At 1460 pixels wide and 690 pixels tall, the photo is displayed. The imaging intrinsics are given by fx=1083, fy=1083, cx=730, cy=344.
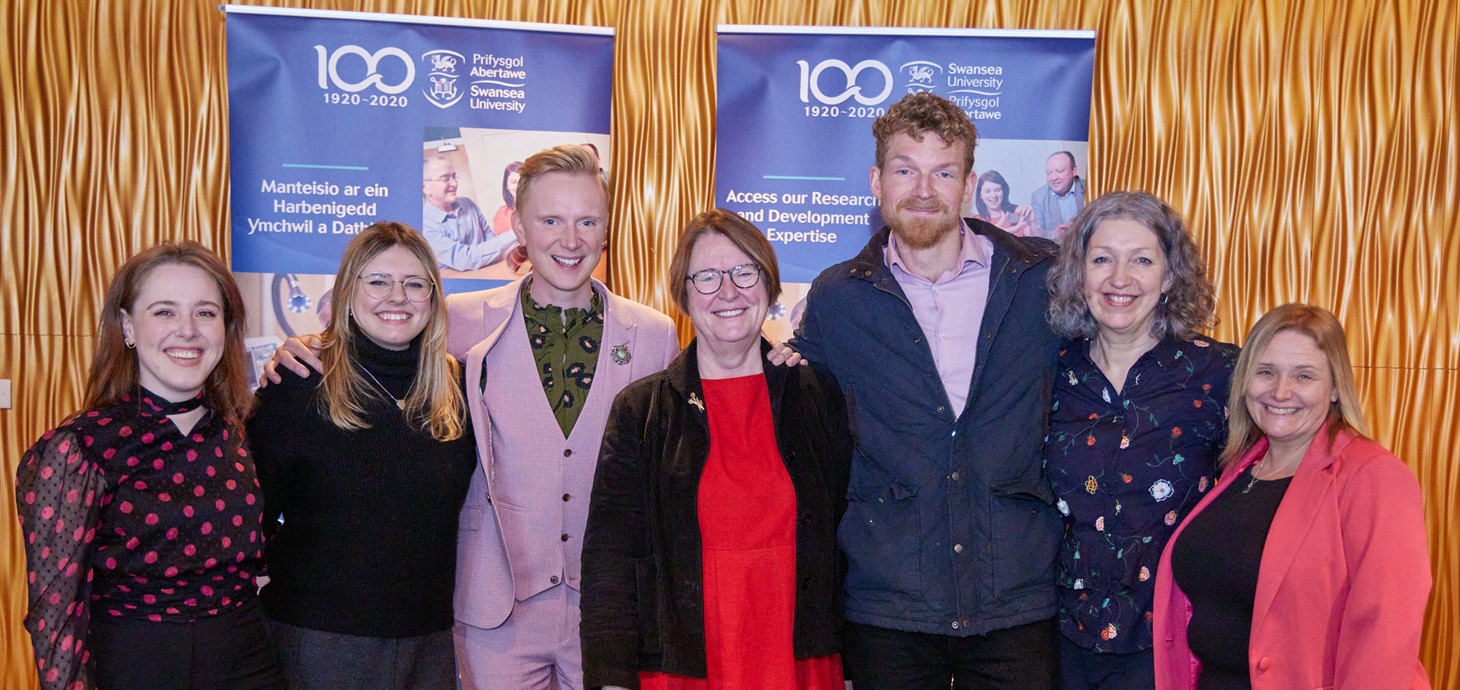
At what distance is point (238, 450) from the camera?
2.60 metres

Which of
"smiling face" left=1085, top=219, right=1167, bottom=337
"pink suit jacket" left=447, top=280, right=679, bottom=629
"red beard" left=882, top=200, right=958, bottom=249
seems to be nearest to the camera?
"smiling face" left=1085, top=219, right=1167, bottom=337

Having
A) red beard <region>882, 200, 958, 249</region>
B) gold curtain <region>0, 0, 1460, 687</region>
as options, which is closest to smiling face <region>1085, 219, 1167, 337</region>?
red beard <region>882, 200, 958, 249</region>

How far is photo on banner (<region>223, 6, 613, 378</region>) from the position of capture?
13.9 ft

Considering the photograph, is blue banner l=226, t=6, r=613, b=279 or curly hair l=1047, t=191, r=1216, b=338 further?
blue banner l=226, t=6, r=613, b=279

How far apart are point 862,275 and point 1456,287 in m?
3.34

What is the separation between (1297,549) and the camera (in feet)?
7.86

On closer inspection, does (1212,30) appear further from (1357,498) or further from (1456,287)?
(1357,498)

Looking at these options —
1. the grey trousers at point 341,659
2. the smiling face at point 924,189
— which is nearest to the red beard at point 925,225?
the smiling face at point 924,189

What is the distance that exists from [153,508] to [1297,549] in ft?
8.31

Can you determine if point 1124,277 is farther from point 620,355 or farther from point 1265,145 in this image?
point 1265,145

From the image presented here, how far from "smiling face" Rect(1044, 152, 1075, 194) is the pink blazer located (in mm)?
2139

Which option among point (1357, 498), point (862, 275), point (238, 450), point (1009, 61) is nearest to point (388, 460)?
point (238, 450)

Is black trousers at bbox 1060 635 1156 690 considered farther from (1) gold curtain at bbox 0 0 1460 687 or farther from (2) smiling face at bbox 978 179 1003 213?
(1) gold curtain at bbox 0 0 1460 687

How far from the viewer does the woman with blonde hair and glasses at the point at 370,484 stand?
2.64 m
